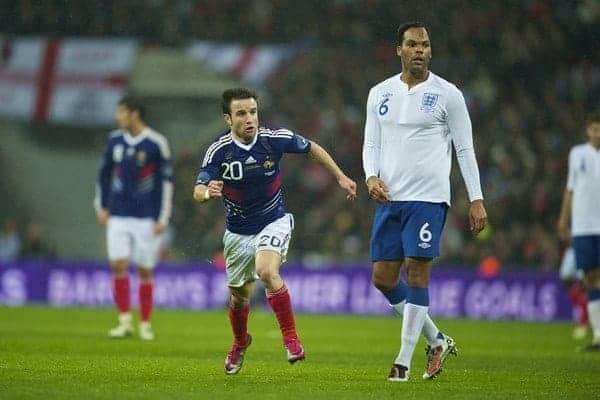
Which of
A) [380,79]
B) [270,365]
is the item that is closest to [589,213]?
[270,365]

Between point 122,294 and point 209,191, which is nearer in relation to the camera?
point 209,191

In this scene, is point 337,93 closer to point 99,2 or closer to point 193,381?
point 99,2

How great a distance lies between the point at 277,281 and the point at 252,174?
2.60 ft

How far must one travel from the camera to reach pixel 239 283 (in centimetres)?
888

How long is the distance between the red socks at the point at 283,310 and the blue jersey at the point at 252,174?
1.79ft

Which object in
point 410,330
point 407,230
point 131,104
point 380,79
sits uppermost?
point 380,79

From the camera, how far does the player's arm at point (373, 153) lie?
27.3 ft

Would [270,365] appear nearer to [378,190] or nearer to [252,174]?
[252,174]

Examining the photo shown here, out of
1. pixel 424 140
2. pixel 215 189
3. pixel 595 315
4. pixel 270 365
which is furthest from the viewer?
pixel 595 315

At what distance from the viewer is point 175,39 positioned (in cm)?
2428

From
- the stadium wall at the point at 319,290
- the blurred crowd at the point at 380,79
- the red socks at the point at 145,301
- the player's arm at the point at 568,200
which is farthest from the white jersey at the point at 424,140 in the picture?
the blurred crowd at the point at 380,79

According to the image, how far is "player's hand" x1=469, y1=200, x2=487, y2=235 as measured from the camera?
8.17 metres

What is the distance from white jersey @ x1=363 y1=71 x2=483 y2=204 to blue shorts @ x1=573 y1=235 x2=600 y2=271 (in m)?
4.29

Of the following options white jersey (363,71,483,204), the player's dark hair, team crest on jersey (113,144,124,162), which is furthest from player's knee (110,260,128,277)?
white jersey (363,71,483,204)
